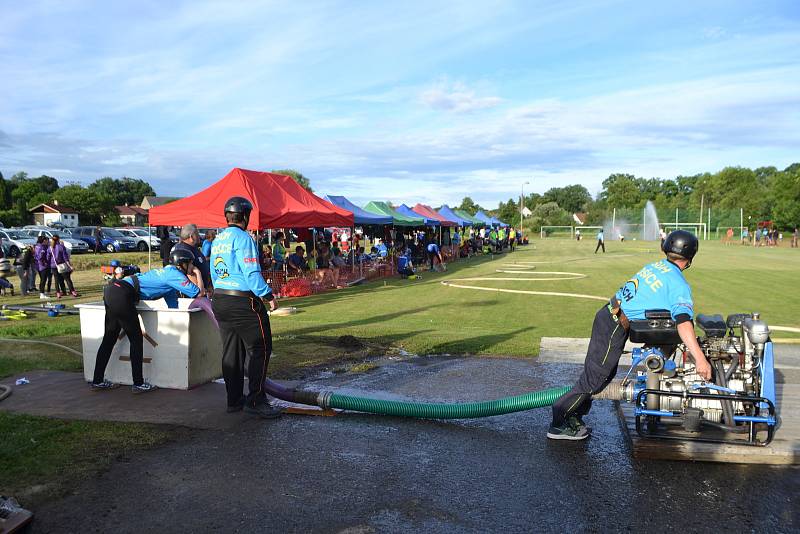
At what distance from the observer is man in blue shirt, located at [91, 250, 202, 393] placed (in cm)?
612

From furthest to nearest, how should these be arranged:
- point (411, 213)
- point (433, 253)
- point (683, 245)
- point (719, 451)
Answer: point (411, 213) < point (433, 253) < point (683, 245) < point (719, 451)

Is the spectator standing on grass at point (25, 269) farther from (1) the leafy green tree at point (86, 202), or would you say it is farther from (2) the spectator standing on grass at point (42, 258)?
(1) the leafy green tree at point (86, 202)

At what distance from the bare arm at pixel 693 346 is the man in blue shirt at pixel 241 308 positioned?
353 centimetres

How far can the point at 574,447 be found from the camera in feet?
15.9

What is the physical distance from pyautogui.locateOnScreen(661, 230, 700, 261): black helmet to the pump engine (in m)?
0.55

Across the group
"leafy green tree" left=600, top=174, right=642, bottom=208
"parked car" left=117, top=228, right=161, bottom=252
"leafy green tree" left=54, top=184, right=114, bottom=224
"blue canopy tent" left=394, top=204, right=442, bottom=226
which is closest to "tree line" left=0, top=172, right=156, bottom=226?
"leafy green tree" left=54, top=184, right=114, bottom=224

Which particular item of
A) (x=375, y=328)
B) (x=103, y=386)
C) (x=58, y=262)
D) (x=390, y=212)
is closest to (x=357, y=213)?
(x=390, y=212)

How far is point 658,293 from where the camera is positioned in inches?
179

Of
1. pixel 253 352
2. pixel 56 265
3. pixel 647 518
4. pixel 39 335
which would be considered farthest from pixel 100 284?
pixel 647 518

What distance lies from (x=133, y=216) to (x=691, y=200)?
95984 millimetres

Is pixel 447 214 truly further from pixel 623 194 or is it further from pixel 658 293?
pixel 623 194

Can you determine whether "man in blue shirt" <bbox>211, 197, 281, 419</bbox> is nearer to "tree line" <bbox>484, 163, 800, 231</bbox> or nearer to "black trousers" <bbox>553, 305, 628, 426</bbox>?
"black trousers" <bbox>553, 305, 628, 426</bbox>

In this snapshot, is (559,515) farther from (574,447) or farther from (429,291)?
(429,291)

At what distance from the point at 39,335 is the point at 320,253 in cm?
1061
